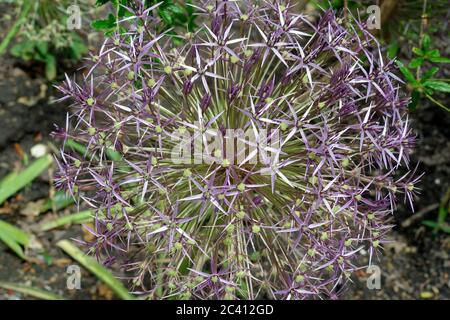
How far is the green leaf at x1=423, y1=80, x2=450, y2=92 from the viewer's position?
1.39m

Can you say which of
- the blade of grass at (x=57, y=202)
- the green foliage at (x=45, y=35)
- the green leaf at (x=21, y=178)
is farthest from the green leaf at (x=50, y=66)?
the blade of grass at (x=57, y=202)

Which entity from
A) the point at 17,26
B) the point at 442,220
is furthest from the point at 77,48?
the point at 442,220

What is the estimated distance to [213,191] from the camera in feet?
3.56

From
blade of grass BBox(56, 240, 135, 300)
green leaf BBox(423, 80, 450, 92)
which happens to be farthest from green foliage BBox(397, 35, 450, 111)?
blade of grass BBox(56, 240, 135, 300)

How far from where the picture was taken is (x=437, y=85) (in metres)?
1.41

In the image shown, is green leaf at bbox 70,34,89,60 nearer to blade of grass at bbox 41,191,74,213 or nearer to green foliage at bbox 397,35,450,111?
blade of grass at bbox 41,191,74,213

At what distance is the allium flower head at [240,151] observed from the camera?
3.68 feet

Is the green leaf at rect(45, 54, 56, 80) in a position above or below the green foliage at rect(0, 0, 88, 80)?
below

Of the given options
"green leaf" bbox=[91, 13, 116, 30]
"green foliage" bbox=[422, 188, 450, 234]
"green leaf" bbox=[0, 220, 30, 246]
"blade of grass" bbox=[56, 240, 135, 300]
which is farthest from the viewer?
"green foliage" bbox=[422, 188, 450, 234]

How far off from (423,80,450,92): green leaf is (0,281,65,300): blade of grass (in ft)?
3.96

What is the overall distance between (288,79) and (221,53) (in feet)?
0.51
